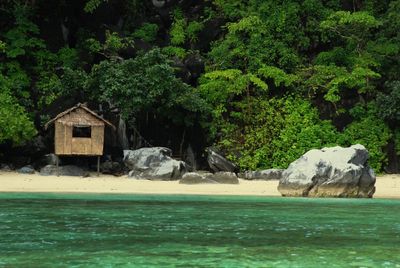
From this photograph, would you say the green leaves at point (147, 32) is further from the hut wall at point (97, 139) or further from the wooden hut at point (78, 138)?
the hut wall at point (97, 139)

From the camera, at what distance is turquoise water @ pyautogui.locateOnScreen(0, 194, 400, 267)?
799 cm

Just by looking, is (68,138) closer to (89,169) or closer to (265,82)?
(89,169)

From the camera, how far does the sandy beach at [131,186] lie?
2002 centimetres

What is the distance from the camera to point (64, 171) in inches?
928

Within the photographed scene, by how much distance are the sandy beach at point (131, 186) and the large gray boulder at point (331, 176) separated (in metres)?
1.05

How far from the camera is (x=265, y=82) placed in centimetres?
2697

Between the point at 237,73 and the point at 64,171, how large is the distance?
27.5 feet

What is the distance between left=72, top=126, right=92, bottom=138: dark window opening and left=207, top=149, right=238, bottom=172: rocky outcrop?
5.65m

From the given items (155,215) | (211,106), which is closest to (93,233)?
(155,215)

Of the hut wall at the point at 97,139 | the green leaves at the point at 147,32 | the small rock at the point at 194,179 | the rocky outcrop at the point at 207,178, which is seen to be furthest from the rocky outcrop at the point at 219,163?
the green leaves at the point at 147,32

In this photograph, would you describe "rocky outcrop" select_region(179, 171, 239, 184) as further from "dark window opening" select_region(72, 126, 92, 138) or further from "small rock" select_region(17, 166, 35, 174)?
"dark window opening" select_region(72, 126, 92, 138)

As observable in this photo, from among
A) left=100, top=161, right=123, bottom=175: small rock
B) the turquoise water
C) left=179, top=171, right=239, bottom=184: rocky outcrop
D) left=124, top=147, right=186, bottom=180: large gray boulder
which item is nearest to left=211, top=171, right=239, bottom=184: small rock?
left=179, top=171, right=239, bottom=184: rocky outcrop

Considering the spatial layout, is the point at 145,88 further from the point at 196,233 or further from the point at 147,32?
the point at 196,233

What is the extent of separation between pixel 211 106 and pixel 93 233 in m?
16.1
